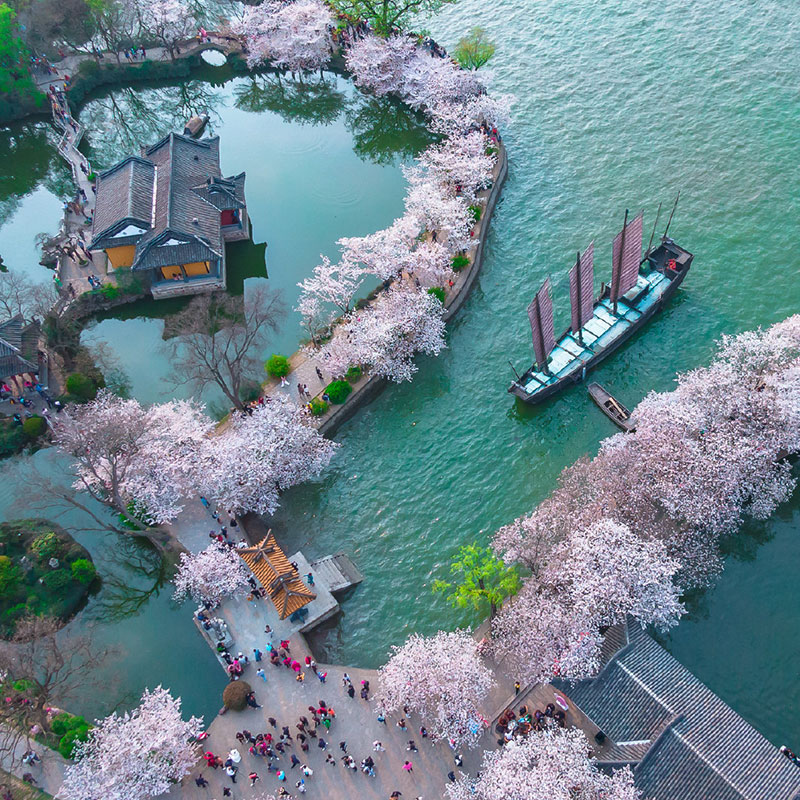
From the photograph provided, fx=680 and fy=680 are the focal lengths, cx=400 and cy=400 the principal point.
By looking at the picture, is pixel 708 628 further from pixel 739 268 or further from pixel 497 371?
pixel 739 268

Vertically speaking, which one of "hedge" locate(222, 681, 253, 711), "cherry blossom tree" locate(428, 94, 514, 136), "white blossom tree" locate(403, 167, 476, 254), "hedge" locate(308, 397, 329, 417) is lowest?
"hedge" locate(222, 681, 253, 711)

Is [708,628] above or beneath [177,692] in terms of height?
beneath

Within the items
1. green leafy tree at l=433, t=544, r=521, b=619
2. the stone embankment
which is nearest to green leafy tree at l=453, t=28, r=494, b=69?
the stone embankment

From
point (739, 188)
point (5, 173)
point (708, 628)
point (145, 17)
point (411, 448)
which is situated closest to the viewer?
point (708, 628)

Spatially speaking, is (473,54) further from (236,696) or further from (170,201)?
(236,696)

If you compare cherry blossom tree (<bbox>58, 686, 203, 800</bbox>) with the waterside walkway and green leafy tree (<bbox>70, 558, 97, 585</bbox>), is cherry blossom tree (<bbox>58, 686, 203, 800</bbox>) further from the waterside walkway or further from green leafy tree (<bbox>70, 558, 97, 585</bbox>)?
green leafy tree (<bbox>70, 558, 97, 585</bbox>)

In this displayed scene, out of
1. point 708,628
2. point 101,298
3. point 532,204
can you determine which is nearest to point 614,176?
point 532,204

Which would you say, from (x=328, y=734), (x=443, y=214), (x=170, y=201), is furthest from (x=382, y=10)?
(x=328, y=734)
